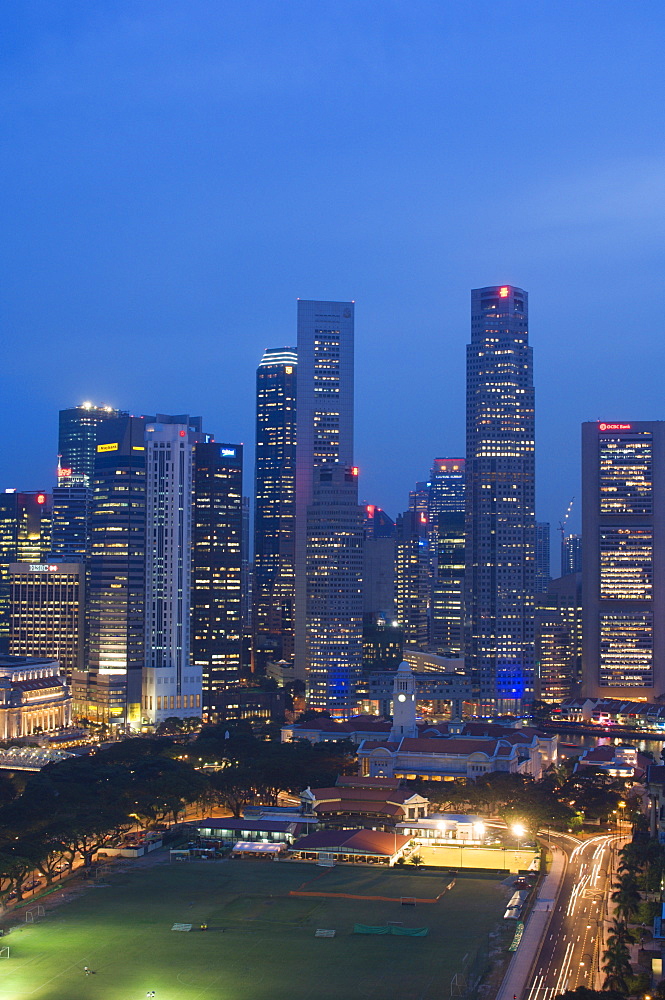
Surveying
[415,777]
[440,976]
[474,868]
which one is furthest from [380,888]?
[415,777]

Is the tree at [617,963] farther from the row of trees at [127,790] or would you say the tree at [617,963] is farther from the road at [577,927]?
the row of trees at [127,790]

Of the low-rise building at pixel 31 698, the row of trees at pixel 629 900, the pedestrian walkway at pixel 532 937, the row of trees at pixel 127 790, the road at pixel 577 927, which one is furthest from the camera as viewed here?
the low-rise building at pixel 31 698

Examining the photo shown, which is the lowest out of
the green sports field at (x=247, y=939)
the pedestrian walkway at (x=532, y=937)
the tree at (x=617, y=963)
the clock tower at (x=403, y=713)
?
the green sports field at (x=247, y=939)

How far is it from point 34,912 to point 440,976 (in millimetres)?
29276

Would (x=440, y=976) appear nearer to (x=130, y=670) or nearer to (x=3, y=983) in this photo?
(x=3, y=983)

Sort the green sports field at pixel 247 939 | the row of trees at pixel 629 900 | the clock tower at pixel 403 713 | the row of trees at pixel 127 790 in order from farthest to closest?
the clock tower at pixel 403 713, the row of trees at pixel 127 790, the green sports field at pixel 247 939, the row of trees at pixel 629 900

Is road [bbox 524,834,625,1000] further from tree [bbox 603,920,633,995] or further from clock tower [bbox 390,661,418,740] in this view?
A: clock tower [bbox 390,661,418,740]

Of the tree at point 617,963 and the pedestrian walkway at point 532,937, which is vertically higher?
the tree at point 617,963

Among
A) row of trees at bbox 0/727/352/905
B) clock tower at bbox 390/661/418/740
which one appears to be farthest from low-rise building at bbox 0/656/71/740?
clock tower at bbox 390/661/418/740

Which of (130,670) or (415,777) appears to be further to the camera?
(130,670)

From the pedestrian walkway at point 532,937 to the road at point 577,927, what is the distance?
1.35 feet

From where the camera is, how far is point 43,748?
514 feet

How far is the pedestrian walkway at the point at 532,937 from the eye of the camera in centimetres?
6938

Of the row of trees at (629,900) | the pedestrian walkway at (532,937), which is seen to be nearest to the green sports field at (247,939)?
the pedestrian walkway at (532,937)
